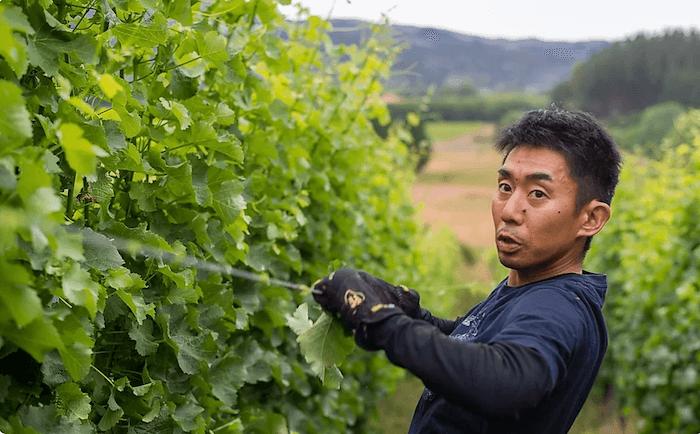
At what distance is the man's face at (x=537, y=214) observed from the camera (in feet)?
7.25

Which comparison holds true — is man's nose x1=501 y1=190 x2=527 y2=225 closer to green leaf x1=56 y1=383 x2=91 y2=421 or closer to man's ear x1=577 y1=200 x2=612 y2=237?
man's ear x1=577 y1=200 x2=612 y2=237

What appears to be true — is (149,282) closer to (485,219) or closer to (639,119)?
(485,219)

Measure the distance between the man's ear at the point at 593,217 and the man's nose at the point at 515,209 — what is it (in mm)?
199

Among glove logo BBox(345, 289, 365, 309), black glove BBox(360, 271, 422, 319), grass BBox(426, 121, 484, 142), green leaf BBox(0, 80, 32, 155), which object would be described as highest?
green leaf BBox(0, 80, 32, 155)

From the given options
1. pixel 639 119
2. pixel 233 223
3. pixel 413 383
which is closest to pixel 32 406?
pixel 233 223

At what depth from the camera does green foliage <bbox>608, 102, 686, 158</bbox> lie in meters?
45.4

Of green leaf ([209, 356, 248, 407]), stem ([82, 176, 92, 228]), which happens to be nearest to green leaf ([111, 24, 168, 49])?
stem ([82, 176, 92, 228])

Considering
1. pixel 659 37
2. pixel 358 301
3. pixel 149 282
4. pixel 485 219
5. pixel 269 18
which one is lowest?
pixel 485 219

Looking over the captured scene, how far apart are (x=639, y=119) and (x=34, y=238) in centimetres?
5622

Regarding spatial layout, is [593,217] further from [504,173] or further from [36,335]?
[36,335]

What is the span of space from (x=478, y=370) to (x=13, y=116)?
1.07 metres

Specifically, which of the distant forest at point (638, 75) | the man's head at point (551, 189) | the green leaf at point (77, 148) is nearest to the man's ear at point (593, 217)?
the man's head at point (551, 189)

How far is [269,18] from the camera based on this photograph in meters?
3.16

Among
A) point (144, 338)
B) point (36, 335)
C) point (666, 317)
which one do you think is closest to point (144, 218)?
point (144, 338)
